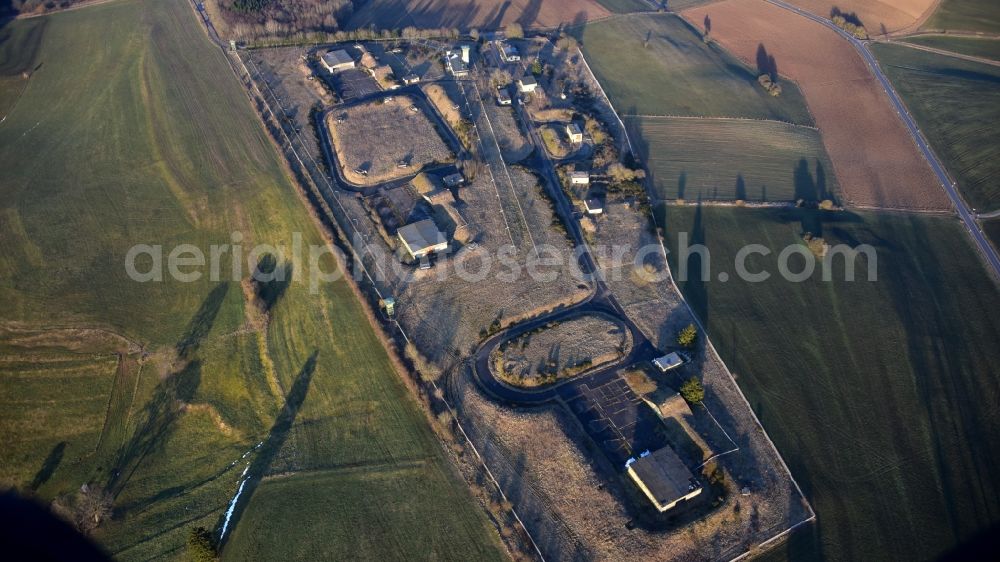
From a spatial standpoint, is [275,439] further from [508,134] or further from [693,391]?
[508,134]

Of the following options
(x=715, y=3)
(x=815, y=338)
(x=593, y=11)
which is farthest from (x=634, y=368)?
(x=715, y=3)

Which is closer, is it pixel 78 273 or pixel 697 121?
pixel 78 273

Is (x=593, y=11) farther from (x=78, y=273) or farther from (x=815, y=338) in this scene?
(x=78, y=273)

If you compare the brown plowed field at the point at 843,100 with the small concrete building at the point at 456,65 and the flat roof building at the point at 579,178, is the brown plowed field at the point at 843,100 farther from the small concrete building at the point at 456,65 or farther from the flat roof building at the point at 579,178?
the small concrete building at the point at 456,65

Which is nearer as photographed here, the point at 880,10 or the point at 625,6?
the point at 880,10

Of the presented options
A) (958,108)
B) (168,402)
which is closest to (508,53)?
(958,108)

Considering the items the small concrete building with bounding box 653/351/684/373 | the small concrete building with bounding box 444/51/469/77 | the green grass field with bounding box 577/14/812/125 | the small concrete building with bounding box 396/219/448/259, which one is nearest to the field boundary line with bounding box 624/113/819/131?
the green grass field with bounding box 577/14/812/125
